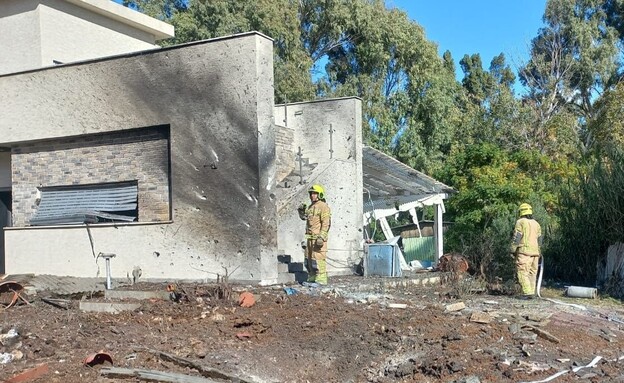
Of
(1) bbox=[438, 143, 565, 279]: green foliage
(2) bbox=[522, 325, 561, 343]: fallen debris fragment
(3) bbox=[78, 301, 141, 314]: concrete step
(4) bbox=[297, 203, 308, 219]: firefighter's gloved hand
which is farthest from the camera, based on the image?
A: (1) bbox=[438, 143, 565, 279]: green foliage

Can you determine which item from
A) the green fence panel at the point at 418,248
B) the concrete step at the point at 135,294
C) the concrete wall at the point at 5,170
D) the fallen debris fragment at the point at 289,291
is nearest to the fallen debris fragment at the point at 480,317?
the fallen debris fragment at the point at 289,291

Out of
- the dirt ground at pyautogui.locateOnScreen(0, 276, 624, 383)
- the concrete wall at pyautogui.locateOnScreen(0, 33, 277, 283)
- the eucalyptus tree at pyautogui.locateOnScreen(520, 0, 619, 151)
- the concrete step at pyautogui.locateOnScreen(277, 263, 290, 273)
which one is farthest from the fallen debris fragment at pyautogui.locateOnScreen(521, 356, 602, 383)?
the eucalyptus tree at pyautogui.locateOnScreen(520, 0, 619, 151)

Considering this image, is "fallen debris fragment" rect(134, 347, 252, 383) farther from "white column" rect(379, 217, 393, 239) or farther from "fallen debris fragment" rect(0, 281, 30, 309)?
"white column" rect(379, 217, 393, 239)

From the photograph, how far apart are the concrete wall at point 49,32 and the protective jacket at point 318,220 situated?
803cm

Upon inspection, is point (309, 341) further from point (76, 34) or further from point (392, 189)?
point (76, 34)

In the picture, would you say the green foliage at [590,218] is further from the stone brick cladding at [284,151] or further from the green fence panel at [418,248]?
the green fence panel at [418,248]

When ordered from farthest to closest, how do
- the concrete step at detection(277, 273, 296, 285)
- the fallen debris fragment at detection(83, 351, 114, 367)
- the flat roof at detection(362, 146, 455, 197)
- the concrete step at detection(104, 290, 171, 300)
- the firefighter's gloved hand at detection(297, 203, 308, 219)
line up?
the flat roof at detection(362, 146, 455, 197), the firefighter's gloved hand at detection(297, 203, 308, 219), the concrete step at detection(277, 273, 296, 285), the concrete step at detection(104, 290, 171, 300), the fallen debris fragment at detection(83, 351, 114, 367)

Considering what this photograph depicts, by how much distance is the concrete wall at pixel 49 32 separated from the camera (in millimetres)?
15914

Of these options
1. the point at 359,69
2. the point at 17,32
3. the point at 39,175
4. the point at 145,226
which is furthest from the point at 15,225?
the point at 359,69

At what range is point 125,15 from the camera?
17938 millimetres

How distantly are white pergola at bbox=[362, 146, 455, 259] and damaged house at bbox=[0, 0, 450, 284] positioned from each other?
1.82 meters

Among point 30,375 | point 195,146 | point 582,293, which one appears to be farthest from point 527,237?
point 30,375

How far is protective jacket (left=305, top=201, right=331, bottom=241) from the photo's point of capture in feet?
41.3

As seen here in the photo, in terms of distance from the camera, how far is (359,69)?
3366 cm
